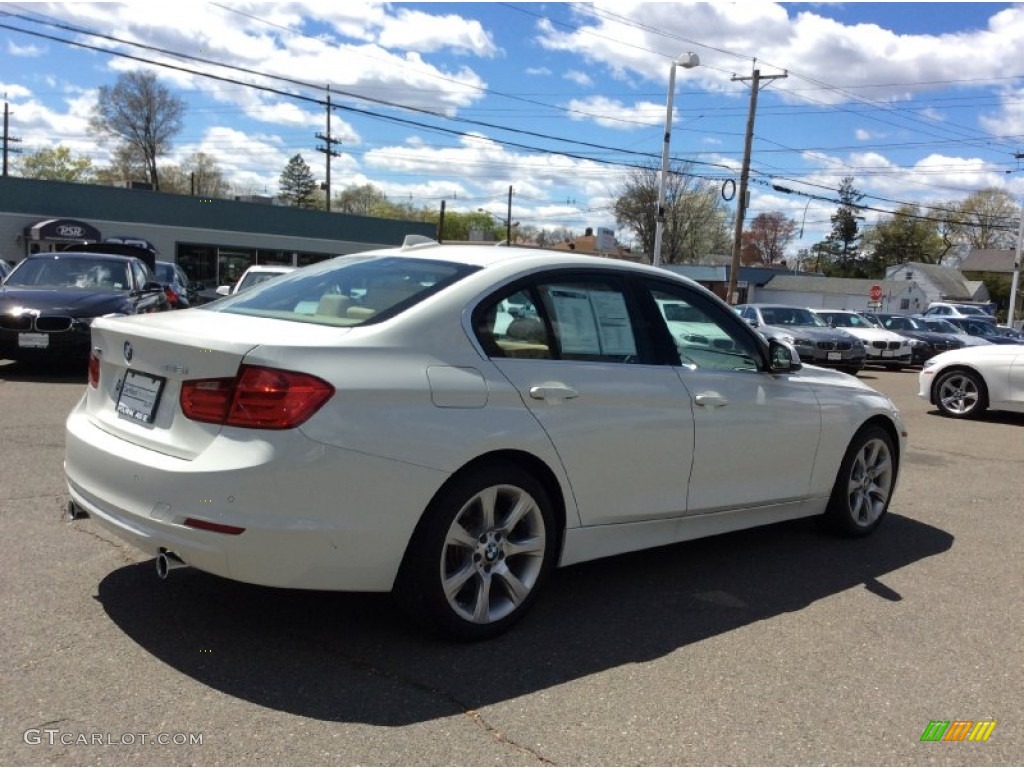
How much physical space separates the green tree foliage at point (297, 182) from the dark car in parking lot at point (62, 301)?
→ 4071 inches

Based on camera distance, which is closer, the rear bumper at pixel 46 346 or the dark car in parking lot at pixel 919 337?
the rear bumper at pixel 46 346

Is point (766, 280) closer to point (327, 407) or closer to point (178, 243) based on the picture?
point (178, 243)

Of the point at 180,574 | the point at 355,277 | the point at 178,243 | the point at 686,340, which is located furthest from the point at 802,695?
the point at 178,243

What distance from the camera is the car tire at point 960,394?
12.1 meters

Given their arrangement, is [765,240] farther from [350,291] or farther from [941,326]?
[350,291]

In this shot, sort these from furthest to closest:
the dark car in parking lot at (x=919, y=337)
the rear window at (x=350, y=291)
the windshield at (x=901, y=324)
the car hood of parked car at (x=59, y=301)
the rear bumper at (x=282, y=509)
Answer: the windshield at (x=901, y=324), the dark car in parking lot at (x=919, y=337), the car hood of parked car at (x=59, y=301), the rear window at (x=350, y=291), the rear bumper at (x=282, y=509)

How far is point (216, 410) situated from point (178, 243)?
38.2 meters

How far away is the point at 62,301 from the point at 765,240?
114511 mm

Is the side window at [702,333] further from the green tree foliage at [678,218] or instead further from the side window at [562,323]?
the green tree foliage at [678,218]

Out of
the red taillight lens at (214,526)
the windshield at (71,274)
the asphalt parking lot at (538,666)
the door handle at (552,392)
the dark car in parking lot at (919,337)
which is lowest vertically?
the dark car in parking lot at (919,337)

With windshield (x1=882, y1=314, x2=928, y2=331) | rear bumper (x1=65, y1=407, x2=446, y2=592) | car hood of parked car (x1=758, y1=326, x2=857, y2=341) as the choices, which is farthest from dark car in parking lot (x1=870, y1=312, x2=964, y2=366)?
rear bumper (x1=65, y1=407, x2=446, y2=592)

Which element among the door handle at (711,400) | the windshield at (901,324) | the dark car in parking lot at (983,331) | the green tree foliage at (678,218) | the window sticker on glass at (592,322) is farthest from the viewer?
the green tree foliage at (678,218)

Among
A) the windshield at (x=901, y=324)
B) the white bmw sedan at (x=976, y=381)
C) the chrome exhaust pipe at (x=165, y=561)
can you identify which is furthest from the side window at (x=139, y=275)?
the windshield at (x=901, y=324)

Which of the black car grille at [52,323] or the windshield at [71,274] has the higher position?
the windshield at [71,274]
